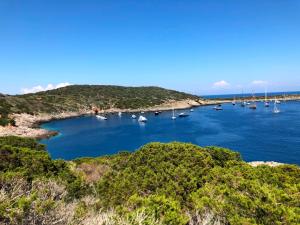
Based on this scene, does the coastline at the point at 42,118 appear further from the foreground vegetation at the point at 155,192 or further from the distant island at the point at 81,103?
the foreground vegetation at the point at 155,192

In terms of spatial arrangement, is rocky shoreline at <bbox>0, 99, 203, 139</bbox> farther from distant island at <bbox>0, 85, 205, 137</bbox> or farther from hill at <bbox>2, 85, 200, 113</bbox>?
hill at <bbox>2, 85, 200, 113</bbox>

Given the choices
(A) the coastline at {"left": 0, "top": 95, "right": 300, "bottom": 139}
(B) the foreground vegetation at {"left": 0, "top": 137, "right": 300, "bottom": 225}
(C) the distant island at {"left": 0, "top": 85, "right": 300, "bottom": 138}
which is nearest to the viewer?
(B) the foreground vegetation at {"left": 0, "top": 137, "right": 300, "bottom": 225}

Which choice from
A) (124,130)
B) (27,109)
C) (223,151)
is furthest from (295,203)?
(27,109)

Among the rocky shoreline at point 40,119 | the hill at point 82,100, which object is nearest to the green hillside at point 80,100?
the hill at point 82,100

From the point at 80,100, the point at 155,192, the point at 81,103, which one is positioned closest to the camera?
the point at 155,192

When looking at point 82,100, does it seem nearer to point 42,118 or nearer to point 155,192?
point 42,118

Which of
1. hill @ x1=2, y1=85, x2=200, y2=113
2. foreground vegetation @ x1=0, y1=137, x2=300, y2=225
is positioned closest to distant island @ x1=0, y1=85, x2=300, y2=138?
hill @ x1=2, y1=85, x2=200, y2=113

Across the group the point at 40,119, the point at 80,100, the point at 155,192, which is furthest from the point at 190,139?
the point at 80,100

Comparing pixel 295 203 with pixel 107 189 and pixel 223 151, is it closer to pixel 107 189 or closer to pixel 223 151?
pixel 107 189
